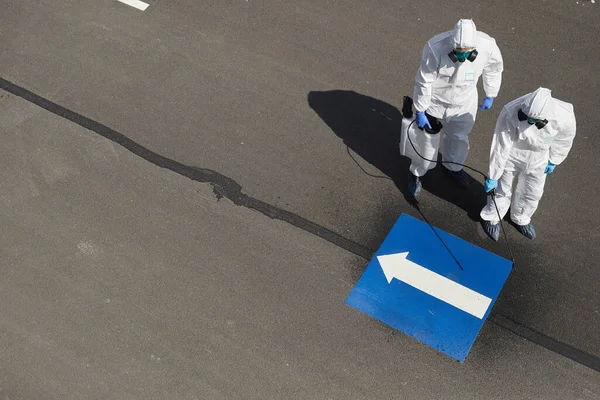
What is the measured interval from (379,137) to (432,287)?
205cm

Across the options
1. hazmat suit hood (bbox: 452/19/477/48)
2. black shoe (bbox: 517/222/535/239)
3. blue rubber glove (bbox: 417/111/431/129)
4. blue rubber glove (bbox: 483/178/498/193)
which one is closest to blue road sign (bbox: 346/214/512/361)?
black shoe (bbox: 517/222/535/239)

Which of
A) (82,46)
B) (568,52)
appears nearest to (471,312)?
(568,52)

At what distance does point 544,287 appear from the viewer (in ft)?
20.9

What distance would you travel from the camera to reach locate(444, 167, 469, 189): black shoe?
7.05 m

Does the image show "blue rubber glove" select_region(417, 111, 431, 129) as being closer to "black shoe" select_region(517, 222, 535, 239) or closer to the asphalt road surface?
the asphalt road surface

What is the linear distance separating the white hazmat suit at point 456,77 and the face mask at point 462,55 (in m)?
0.05

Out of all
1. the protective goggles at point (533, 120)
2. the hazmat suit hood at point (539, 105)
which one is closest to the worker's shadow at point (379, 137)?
the protective goggles at point (533, 120)

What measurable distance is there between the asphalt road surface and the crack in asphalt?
2 centimetres

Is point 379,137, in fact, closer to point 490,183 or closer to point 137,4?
point 490,183

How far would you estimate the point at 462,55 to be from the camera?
5.71m

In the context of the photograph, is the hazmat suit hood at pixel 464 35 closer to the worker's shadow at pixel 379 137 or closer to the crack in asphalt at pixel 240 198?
the worker's shadow at pixel 379 137

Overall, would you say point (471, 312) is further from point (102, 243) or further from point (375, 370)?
point (102, 243)

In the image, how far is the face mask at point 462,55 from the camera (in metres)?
5.70

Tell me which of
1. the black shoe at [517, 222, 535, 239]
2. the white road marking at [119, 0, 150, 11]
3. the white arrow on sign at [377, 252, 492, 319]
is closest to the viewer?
the white arrow on sign at [377, 252, 492, 319]
